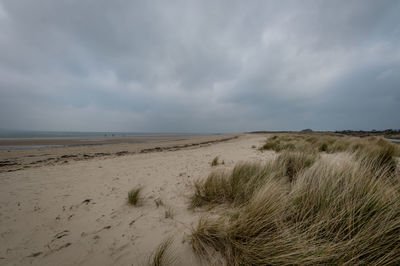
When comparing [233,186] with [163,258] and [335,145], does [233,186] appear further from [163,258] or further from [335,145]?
[335,145]

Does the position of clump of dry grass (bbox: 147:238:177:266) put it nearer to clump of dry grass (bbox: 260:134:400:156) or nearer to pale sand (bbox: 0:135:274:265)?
pale sand (bbox: 0:135:274:265)

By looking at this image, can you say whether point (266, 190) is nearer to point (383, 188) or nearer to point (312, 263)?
point (312, 263)

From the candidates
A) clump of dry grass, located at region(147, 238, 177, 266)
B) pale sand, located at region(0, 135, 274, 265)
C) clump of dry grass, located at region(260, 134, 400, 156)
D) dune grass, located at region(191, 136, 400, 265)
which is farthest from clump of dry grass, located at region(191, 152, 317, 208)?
clump of dry grass, located at region(260, 134, 400, 156)

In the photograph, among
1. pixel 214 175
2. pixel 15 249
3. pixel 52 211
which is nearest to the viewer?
pixel 15 249

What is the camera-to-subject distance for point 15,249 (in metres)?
1.61

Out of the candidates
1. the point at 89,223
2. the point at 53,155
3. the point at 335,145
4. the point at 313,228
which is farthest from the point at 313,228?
the point at 53,155

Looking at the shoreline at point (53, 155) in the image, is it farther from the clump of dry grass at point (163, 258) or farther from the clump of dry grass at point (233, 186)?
the clump of dry grass at point (163, 258)

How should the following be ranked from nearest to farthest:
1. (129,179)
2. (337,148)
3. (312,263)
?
(312,263)
(129,179)
(337,148)

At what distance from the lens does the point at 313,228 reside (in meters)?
1.39

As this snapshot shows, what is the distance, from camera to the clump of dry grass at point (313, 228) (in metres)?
1.14

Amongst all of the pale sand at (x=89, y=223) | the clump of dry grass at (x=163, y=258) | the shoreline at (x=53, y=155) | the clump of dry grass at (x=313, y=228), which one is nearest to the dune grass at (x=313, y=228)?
the clump of dry grass at (x=313, y=228)

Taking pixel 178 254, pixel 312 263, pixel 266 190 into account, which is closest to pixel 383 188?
pixel 266 190

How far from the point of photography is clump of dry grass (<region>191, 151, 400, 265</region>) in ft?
3.75

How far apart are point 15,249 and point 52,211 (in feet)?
2.78
